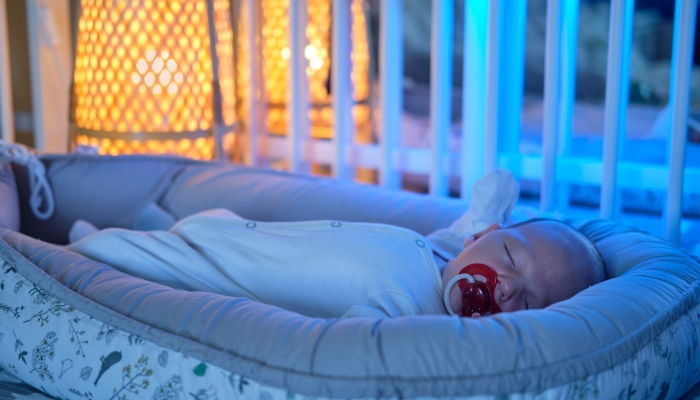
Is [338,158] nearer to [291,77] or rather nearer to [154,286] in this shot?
[291,77]

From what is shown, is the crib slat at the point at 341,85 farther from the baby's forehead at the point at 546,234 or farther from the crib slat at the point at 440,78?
the baby's forehead at the point at 546,234

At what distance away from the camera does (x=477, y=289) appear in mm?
980

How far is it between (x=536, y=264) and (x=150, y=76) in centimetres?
118

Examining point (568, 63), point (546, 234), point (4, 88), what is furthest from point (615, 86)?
point (4, 88)

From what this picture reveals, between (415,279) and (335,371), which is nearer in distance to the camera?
(335,371)

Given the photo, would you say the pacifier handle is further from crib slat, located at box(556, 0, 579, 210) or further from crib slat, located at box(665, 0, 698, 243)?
crib slat, located at box(556, 0, 579, 210)

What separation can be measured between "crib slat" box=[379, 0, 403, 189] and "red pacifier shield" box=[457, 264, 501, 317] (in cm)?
79

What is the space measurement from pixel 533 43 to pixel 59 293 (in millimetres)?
2721

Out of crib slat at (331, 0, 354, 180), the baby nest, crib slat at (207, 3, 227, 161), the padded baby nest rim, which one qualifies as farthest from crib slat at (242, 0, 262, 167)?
the padded baby nest rim

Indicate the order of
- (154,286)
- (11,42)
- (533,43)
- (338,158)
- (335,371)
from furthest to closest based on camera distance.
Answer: (533,43), (11,42), (338,158), (154,286), (335,371)

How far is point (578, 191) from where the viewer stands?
75.7 inches

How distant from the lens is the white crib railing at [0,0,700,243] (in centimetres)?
132

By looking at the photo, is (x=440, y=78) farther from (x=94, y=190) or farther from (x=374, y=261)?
(x=94, y=190)

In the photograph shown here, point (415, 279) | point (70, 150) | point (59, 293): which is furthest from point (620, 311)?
point (70, 150)
